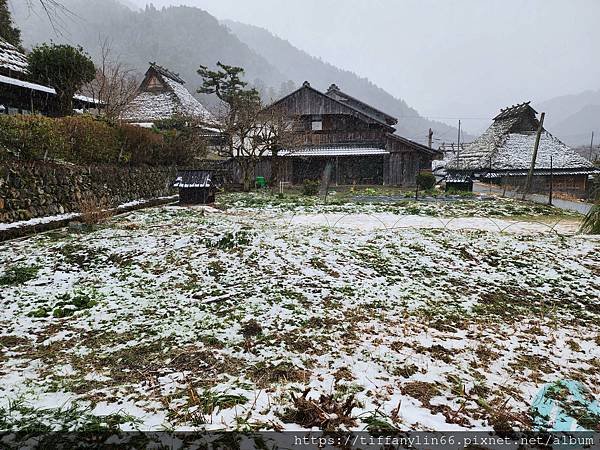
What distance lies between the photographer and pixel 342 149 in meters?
25.5

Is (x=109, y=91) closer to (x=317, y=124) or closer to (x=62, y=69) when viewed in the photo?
(x=62, y=69)

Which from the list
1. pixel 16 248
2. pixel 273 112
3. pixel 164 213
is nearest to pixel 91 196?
pixel 164 213

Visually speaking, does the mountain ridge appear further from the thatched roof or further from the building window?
the thatched roof

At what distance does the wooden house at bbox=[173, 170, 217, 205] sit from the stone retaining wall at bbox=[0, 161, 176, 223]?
1.58 meters

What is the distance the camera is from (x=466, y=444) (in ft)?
Result: 7.48

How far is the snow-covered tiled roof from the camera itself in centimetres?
958

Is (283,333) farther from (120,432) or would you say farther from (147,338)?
(120,432)

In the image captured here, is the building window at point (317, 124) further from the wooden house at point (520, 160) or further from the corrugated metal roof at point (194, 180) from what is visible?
the corrugated metal roof at point (194, 180)

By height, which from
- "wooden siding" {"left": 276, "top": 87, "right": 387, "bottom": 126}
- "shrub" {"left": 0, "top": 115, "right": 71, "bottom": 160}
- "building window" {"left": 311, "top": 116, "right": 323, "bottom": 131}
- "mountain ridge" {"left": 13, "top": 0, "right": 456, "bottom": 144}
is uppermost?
"mountain ridge" {"left": 13, "top": 0, "right": 456, "bottom": 144}

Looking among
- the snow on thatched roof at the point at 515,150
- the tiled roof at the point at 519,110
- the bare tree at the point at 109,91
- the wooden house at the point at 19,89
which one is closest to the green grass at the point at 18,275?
the wooden house at the point at 19,89

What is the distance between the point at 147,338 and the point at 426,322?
3.36m

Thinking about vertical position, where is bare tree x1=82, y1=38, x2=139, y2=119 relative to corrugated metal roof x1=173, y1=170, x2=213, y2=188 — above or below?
above

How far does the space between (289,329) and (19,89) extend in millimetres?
12087

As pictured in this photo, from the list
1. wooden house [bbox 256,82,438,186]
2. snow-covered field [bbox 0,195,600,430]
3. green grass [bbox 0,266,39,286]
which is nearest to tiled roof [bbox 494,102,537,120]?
wooden house [bbox 256,82,438,186]
